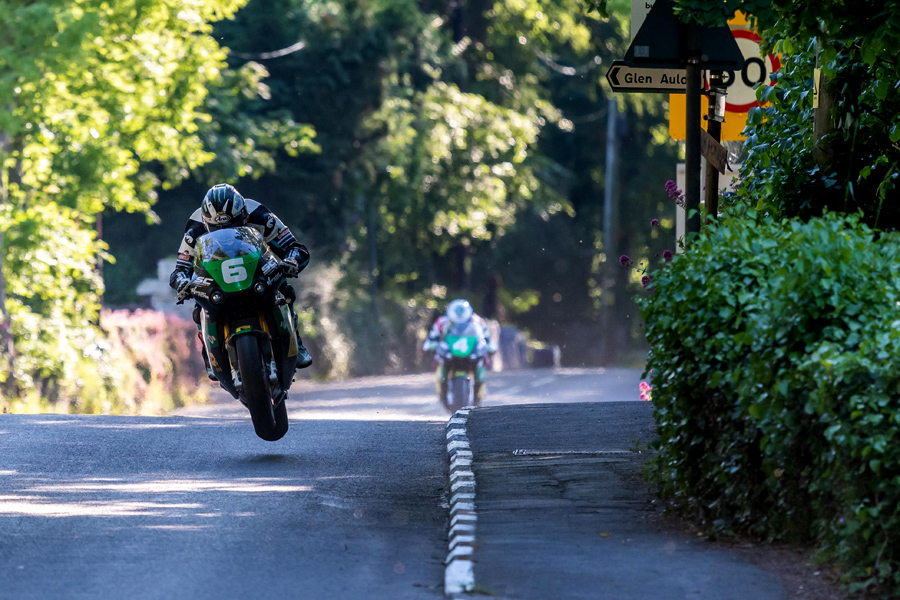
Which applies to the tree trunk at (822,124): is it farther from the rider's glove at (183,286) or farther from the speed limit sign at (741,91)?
the rider's glove at (183,286)

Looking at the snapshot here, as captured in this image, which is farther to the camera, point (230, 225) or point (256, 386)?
point (230, 225)

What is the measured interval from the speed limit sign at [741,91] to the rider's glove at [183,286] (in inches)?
167

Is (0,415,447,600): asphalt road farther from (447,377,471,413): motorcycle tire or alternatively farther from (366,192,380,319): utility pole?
(366,192,380,319): utility pole

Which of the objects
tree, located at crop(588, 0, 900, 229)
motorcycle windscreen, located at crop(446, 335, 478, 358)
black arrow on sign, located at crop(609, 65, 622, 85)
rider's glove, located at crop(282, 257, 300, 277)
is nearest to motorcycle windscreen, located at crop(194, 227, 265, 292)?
rider's glove, located at crop(282, 257, 300, 277)

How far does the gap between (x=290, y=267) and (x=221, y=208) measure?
68 cm

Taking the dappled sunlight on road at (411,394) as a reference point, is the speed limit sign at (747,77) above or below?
above

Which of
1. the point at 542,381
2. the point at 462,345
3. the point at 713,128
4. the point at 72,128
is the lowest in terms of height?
the point at 542,381

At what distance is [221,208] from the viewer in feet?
33.3

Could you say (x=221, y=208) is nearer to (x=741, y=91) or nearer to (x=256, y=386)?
(x=256, y=386)

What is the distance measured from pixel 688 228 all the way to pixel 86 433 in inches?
208

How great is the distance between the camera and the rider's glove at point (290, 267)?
10.3 m

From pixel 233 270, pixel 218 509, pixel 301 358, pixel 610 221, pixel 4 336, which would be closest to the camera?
pixel 218 509

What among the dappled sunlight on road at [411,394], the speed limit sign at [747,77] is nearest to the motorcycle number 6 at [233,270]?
the speed limit sign at [747,77]

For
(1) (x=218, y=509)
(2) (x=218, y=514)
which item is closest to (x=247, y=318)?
(1) (x=218, y=509)
